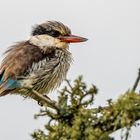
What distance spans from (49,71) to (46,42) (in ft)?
1.94

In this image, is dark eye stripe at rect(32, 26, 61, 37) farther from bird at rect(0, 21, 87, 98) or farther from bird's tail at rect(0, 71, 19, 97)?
bird's tail at rect(0, 71, 19, 97)

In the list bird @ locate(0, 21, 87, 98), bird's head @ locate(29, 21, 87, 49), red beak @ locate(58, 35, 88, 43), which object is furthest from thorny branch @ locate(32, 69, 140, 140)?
bird's head @ locate(29, 21, 87, 49)

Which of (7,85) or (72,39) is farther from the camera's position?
(72,39)

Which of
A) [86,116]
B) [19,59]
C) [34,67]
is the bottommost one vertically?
[34,67]

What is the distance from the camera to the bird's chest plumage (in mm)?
7168

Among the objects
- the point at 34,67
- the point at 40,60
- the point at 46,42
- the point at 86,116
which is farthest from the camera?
the point at 46,42

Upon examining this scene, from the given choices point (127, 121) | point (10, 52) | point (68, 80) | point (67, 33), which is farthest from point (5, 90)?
point (127, 121)

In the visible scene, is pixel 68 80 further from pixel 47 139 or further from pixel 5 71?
pixel 5 71

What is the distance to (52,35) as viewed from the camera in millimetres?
7922

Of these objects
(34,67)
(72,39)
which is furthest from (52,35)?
(34,67)

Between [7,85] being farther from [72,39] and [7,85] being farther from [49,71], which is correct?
[72,39]

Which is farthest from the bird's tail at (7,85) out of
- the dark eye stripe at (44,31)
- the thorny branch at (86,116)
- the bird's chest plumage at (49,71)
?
the thorny branch at (86,116)

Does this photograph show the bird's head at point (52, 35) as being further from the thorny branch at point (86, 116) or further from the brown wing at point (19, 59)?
the thorny branch at point (86, 116)

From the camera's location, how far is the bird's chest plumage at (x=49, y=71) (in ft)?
23.5
